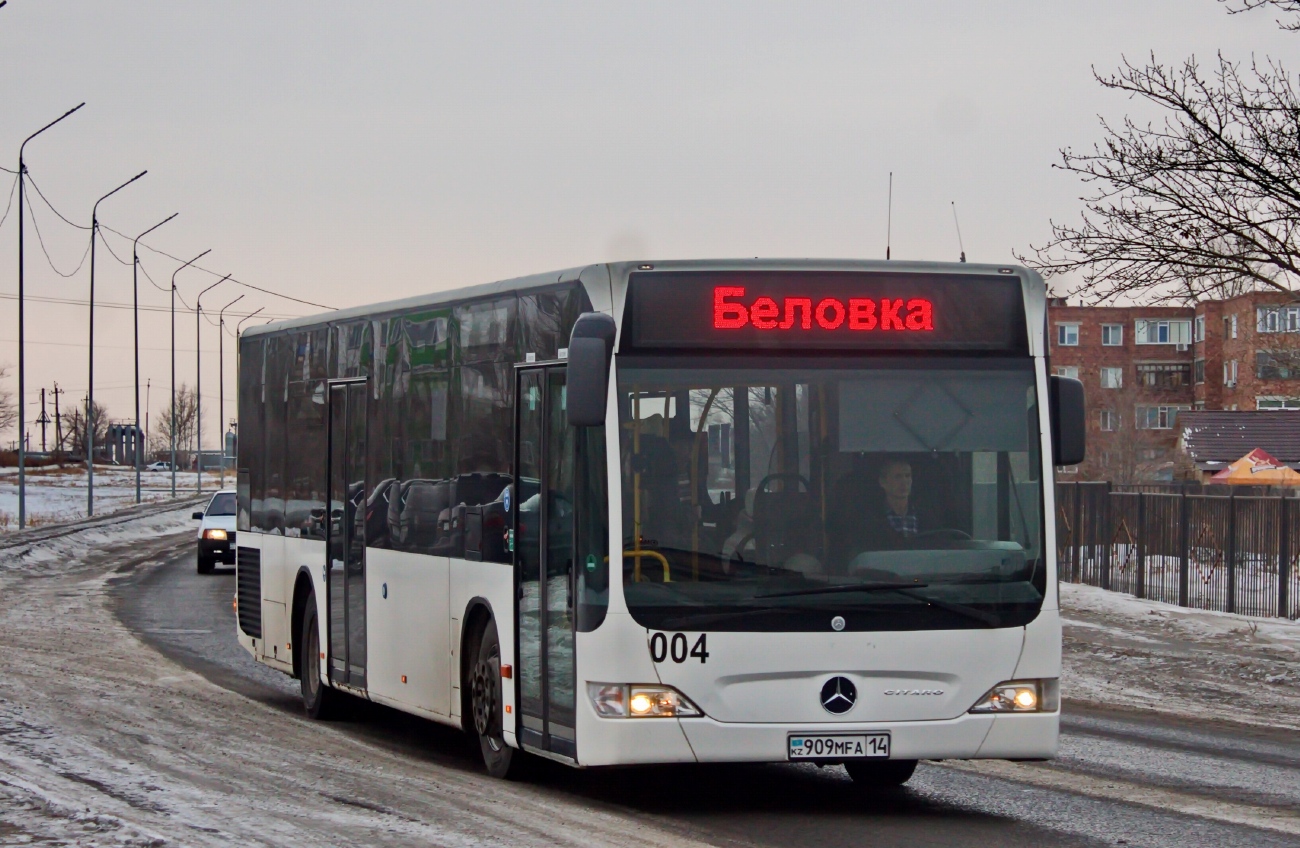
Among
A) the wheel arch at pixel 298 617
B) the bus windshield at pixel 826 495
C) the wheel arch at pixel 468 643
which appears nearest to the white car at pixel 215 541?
the wheel arch at pixel 298 617

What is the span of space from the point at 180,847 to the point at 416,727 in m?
5.61

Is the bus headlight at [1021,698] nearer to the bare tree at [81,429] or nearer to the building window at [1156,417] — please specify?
the building window at [1156,417]

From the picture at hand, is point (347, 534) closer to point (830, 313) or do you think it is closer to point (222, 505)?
point (830, 313)

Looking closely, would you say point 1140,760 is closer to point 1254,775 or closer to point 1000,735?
point 1254,775

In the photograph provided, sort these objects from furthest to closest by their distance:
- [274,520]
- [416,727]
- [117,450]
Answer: [117,450]
[274,520]
[416,727]

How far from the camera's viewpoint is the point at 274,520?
14445 millimetres

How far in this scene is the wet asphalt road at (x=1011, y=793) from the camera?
8367 mm

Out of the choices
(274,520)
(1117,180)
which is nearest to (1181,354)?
(1117,180)

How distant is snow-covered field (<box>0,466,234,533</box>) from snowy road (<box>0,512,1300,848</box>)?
4272 centimetres

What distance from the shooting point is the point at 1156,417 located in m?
109

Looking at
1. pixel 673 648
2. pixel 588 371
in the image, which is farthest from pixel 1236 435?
pixel 588 371

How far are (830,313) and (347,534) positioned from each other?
4729 millimetres

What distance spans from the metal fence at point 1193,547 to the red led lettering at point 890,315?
46.6ft

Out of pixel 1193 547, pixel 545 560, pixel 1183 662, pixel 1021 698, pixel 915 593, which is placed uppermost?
pixel 545 560
